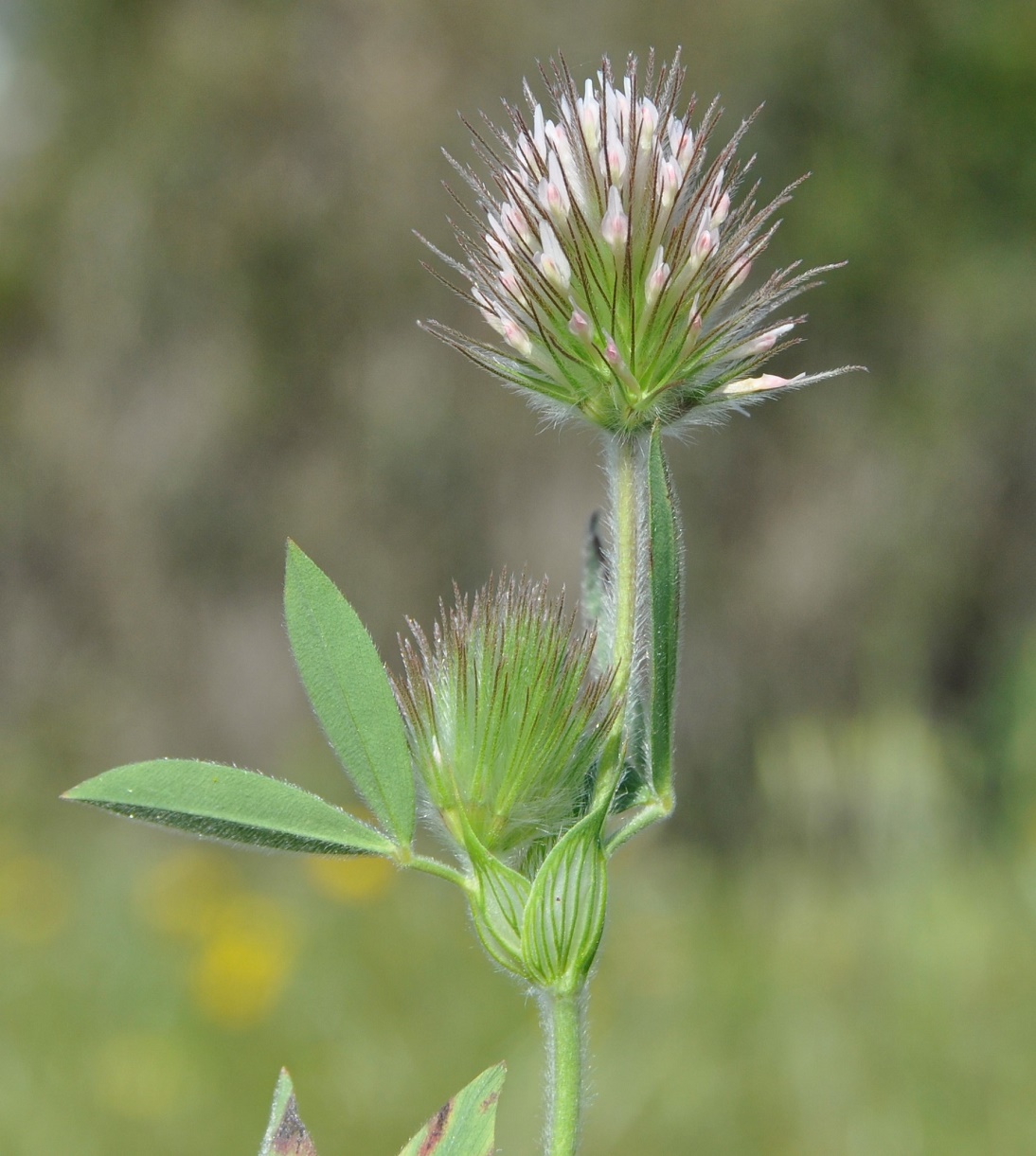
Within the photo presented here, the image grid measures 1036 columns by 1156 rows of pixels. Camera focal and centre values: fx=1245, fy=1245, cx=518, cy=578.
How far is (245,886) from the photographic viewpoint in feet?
14.0

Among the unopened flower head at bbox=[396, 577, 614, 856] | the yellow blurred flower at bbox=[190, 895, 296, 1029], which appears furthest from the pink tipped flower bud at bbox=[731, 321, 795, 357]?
the yellow blurred flower at bbox=[190, 895, 296, 1029]

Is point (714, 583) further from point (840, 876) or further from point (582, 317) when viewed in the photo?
point (582, 317)

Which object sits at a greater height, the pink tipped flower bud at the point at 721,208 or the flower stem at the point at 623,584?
the pink tipped flower bud at the point at 721,208

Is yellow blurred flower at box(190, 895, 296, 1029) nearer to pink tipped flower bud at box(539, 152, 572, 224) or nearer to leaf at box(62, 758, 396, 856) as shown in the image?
leaf at box(62, 758, 396, 856)

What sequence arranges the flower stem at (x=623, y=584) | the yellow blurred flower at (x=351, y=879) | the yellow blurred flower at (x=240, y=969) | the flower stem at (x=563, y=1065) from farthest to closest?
the yellow blurred flower at (x=351, y=879), the yellow blurred flower at (x=240, y=969), the flower stem at (x=623, y=584), the flower stem at (x=563, y=1065)

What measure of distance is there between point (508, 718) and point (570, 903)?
0.13 metres

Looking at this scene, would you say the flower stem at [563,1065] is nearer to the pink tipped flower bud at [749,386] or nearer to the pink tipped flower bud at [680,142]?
the pink tipped flower bud at [749,386]

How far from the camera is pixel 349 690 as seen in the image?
809 millimetres

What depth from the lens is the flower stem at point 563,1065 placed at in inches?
26.5

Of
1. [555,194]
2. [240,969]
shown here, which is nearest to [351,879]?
[240,969]

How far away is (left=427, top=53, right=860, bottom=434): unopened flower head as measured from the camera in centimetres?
83

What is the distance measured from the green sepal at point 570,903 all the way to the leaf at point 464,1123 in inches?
2.8

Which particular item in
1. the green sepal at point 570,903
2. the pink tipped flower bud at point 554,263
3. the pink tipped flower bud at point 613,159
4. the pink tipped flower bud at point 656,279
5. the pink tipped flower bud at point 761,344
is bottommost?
the green sepal at point 570,903

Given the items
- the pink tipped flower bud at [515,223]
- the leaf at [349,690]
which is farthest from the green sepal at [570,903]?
the pink tipped flower bud at [515,223]
